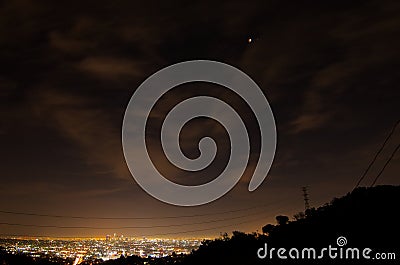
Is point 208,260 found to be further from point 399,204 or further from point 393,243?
point 393,243

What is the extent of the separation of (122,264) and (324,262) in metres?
40.1

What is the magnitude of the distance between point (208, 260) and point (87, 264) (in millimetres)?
18409

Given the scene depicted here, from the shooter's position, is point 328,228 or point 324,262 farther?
point 328,228

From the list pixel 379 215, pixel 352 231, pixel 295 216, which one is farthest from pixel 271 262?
pixel 295 216

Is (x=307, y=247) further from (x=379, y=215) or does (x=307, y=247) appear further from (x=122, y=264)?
(x=122, y=264)

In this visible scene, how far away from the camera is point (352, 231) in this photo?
76.8 ft

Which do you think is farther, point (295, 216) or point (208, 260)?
point (295, 216)

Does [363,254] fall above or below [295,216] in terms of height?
below

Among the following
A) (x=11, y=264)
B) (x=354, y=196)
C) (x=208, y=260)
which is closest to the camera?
(x=11, y=264)

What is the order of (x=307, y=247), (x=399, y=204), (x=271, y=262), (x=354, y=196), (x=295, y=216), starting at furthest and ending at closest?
(x=295, y=216), (x=354, y=196), (x=399, y=204), (x=307, y=247), (x=271, y=262)

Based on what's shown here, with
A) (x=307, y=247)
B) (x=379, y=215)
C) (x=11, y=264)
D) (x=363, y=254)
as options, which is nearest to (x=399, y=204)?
(x=379, y=215)

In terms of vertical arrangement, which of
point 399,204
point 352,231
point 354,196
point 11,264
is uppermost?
point 354,196

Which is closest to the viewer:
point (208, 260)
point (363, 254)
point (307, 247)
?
point (363, 254)

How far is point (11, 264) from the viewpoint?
109 feet
